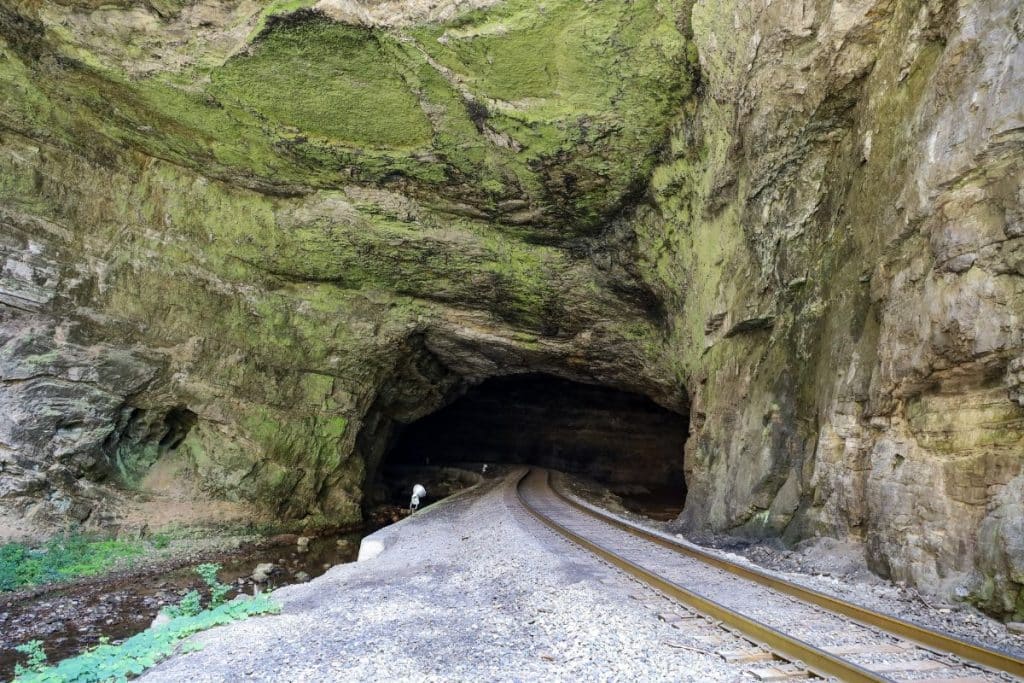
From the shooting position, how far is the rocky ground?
510 cm

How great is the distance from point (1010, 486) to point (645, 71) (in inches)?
370

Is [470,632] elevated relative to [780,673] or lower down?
lower down

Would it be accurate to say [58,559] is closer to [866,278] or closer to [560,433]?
[866,278]

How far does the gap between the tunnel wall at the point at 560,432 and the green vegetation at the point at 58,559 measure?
16532mm

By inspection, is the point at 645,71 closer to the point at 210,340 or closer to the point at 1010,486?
the point at 1010,486

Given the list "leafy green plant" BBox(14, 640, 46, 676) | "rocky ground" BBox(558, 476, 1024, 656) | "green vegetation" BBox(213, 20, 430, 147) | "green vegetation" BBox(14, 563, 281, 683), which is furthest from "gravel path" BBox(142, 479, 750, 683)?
"green vegetation" BBox(213, 20, 430, 147)

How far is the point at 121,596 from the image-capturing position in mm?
11391

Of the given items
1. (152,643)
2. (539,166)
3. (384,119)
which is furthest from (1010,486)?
(384,119)

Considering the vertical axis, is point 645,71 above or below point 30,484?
above

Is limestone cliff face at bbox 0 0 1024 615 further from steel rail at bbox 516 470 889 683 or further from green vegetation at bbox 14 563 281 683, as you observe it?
green vegetation at bbox 14 563 281 683

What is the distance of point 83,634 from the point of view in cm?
947

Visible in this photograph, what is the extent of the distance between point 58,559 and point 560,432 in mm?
22432

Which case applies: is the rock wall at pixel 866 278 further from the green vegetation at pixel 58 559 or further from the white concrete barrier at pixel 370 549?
the green vegetation at pixel 58 559

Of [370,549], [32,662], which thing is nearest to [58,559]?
[370,549]
